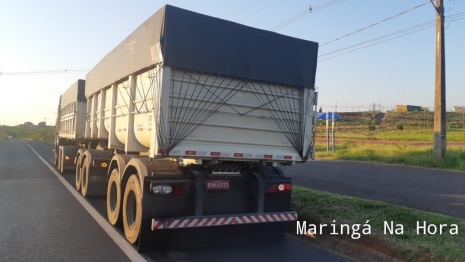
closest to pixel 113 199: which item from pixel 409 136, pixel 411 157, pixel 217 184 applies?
pixel 217 184

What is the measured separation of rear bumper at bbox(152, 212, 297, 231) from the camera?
6.00 m

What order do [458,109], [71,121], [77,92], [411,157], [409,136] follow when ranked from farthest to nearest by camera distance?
[458,109], [409,136], [411,157], [71,121], [77,92]

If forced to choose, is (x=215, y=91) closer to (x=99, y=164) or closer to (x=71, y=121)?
(x=99, y=164)

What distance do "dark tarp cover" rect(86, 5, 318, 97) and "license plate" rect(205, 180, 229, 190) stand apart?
5.27ft

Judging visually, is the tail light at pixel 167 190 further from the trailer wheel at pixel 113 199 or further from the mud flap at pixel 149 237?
the trailer wheel at pixel 113 199

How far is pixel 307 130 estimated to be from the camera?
7.35 m

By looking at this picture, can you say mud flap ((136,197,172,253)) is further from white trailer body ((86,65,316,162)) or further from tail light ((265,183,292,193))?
tail light ((265,183,292,193))

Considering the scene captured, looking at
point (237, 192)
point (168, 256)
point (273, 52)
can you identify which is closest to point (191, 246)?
point (168, 256)

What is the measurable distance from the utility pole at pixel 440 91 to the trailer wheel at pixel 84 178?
14.0 meters

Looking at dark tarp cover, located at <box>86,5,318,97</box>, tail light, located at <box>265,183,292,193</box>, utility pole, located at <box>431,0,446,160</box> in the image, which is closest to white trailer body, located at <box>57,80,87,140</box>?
dark tarp cover, located at <box>86,5,318,97</box>

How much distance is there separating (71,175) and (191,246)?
37.3ft

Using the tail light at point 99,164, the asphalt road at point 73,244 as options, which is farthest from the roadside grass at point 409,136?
the asphalt road at point 73,244

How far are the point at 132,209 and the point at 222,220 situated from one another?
1.54 meters

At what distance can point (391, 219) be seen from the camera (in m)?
7.20
